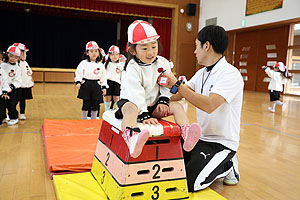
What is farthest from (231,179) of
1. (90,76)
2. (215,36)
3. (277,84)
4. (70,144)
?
(277,84)

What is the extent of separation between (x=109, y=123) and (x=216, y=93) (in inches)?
29.7

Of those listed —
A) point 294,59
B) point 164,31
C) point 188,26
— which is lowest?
point 294,59

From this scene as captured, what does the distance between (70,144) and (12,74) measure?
1786mm

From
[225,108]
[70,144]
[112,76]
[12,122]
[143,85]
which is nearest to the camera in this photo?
[143,85]

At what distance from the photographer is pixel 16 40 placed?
1195cm

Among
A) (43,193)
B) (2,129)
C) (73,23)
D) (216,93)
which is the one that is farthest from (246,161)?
(73,23)

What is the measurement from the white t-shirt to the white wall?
286 inches

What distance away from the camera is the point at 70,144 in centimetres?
264

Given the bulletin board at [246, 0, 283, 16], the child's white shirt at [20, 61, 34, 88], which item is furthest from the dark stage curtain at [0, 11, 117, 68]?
the child's white shirt at [20, 61, 34, 88]

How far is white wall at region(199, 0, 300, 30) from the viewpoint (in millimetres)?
7965

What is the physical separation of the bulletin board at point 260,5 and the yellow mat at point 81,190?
8237mm

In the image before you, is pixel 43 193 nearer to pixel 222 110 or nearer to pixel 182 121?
pixel 182 121

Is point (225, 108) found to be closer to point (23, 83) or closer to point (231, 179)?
point (231, 179)

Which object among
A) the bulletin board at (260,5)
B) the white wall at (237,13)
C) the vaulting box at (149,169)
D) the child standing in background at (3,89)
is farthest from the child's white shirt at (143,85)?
the bulletin board at (260,5)
